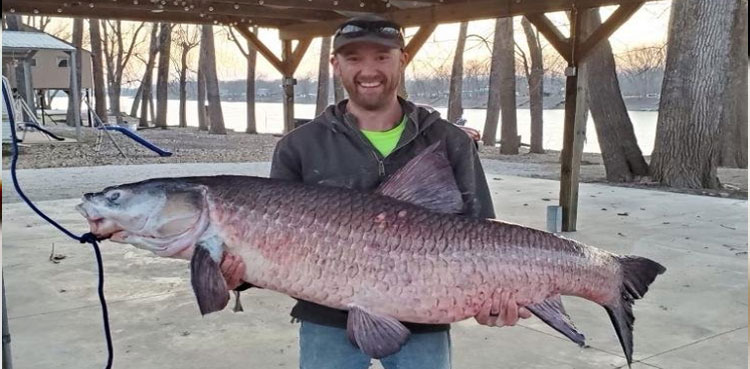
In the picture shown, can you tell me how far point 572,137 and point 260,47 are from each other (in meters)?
5.07

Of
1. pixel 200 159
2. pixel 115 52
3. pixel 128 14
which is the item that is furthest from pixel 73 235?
pixel 115 52

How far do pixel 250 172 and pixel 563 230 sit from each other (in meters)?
6.51

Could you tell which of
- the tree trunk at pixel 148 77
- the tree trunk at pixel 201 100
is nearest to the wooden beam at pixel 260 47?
the tree trunk at pixel 201 100

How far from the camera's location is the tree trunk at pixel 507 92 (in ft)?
70.6

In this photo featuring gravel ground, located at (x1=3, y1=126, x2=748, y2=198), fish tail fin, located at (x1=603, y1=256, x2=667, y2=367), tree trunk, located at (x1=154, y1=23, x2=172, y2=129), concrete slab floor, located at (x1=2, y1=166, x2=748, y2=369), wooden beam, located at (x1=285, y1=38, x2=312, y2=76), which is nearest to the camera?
fish tail fin, located at (x1=603, y1=256, x2=667, y2=367)

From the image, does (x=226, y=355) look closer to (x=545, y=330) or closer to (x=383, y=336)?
(x=545, y=330)

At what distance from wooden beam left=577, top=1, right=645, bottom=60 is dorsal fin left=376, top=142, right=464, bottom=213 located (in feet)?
17.5

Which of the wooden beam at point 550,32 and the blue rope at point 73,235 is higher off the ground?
the wooden beam at point 550,32

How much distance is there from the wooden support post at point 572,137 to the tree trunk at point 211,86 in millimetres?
21837

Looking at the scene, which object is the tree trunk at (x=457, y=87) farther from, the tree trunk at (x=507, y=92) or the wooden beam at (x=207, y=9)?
the wooden beam at (x=207, y=9)

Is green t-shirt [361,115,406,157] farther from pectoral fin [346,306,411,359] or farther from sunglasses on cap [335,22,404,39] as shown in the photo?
pectoral fin [346,306,411,359]

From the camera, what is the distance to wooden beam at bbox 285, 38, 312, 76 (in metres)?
10.8

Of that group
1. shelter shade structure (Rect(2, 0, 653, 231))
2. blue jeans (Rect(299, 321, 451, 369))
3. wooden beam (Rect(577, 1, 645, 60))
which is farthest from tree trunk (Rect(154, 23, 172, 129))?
blue jeans (Rect(299, 321, 451, 369))

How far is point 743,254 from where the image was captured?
6.40 m
